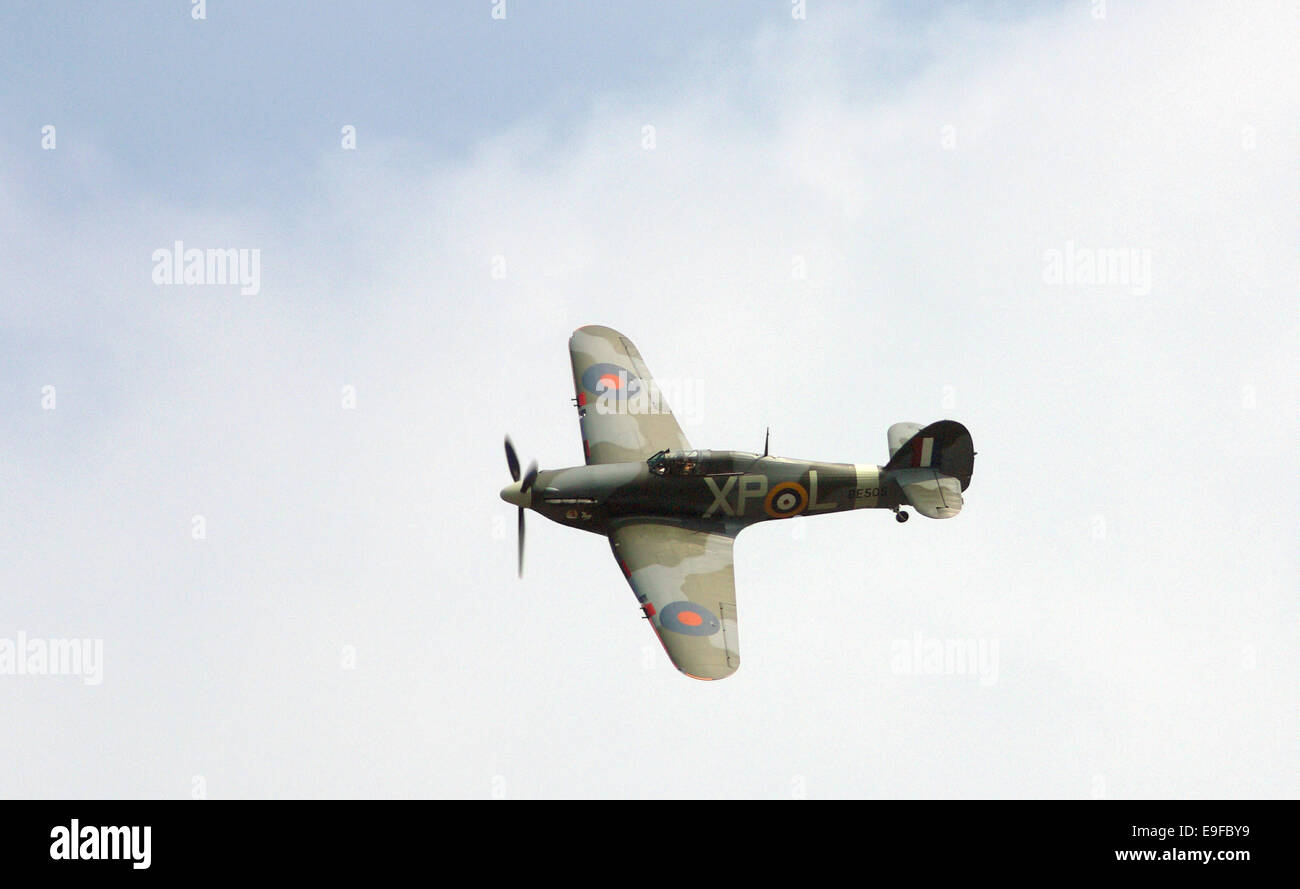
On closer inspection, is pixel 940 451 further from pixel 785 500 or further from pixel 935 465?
pixel 785 500

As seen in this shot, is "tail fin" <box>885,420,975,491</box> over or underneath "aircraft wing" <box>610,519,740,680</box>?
over

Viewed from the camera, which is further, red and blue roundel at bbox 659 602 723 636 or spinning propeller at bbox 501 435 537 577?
spinning propeller at bbox 501 435 537 577

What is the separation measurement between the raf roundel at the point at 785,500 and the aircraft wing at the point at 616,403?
2.17 m

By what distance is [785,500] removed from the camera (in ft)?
97.4

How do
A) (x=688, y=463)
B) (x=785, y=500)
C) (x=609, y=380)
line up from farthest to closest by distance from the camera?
(x=609, y=380)
(x=785, y=500)
(x=688, y=463)

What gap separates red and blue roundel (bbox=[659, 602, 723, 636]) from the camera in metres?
26.5

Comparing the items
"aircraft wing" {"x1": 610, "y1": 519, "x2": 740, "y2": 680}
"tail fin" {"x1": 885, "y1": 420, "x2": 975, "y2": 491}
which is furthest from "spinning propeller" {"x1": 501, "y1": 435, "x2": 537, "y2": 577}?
"tail fin" {"x1": 885, "y1": 420, "x2": 975, "y2": 491}

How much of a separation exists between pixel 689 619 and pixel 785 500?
4180 millimetres

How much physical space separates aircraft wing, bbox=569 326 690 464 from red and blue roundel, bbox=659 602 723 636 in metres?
4.29

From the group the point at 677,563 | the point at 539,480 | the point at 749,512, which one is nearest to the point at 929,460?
the point at 749,512

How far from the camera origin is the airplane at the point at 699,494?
1102 inches

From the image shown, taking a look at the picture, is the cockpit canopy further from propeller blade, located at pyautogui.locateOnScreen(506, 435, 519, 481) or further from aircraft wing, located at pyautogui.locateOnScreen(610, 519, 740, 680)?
propeller blade, located at pyautogui.locateOnScreen(506, 435, 519, 481)

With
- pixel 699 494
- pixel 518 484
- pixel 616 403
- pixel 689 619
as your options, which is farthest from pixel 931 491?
pixel 518 484
